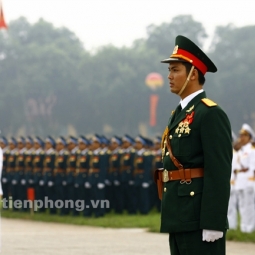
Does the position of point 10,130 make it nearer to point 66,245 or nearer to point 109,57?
point 109,57

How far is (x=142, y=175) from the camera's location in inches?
715

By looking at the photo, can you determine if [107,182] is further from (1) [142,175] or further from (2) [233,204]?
(2) [233,204]

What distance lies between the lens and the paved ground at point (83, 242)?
1074 cm

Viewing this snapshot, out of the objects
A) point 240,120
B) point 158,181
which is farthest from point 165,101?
point 158,181

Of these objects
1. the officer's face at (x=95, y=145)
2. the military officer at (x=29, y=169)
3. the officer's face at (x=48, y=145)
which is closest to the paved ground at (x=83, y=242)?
the officer's face at (x=95, y=145)

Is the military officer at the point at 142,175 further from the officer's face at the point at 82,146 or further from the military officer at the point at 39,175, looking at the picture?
the military officer at the point at 39,175

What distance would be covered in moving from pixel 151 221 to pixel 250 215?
9.00ft

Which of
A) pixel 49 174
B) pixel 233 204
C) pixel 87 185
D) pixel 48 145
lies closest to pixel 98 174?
pixel 87 185

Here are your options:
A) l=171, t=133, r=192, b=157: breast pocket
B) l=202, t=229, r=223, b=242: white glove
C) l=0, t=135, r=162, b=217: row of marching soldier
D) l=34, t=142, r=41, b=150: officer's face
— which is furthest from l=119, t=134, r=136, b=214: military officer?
l=202, t=229, r=223, b=242: white glove

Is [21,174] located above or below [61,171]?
below

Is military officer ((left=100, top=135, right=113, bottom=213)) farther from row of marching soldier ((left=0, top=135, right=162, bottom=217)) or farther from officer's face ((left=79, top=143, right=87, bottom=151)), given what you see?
officer's face ((left=79, top=143, right=87, bottom=151))

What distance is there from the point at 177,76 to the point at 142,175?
12747 mm

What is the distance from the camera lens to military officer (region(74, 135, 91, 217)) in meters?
18.1

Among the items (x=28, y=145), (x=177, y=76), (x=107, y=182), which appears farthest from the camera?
(x=28, y=145)
